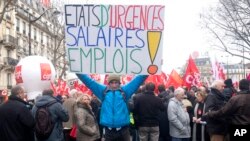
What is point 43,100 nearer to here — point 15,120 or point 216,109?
point 15,120

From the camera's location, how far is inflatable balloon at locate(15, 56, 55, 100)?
32.4 feet

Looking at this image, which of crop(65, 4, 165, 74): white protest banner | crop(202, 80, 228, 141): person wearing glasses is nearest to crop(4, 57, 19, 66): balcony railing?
crop(202, 80, 228, 141): person wearing glasses

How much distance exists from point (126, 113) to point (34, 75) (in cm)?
406

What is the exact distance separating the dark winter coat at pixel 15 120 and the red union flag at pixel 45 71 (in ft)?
9.22

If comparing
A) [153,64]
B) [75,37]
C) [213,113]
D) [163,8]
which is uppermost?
[163,8]

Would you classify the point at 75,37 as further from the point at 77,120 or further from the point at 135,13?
the point at 77,120

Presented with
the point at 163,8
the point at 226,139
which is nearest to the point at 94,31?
the point at 163,8

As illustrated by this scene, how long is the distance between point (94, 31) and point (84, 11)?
A: 0.32 metres

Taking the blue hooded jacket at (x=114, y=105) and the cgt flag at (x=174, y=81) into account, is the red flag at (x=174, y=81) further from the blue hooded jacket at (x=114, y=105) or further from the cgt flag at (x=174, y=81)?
the blue hooded jacket at (x=114, y=105)

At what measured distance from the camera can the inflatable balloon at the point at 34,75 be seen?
9.88m

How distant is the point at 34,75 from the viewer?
10.0 m

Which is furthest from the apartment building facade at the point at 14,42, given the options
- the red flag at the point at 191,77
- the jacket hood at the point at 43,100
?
the jacket hood at the point at 43,100

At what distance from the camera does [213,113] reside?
7504 mm

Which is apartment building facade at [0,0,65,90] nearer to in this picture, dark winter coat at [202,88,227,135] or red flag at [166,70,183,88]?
red flag at [166,70,183,88]
